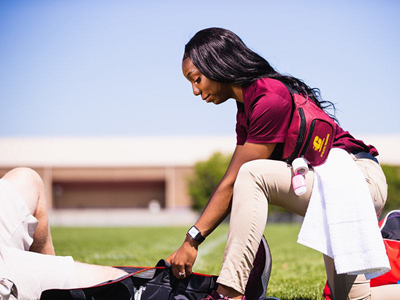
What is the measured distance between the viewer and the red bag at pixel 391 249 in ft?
10.1

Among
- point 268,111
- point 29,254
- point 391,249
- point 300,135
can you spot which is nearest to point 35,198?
point 29,254

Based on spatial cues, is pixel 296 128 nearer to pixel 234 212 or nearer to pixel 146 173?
pixel 234 212

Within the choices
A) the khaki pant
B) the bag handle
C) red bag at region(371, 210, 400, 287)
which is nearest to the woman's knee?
the bag handle

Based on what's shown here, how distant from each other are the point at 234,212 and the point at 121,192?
50.5 m

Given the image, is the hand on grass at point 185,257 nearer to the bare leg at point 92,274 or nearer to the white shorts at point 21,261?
the bare leg at point 92,274

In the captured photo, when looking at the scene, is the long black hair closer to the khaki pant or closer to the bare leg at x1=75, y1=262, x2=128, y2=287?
the khaki pant

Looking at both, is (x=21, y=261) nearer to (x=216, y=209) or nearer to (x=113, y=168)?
(x=216, y=209)

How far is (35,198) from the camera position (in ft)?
8.52

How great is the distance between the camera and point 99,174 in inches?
2007

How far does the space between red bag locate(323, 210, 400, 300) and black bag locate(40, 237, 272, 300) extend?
961 millimetres

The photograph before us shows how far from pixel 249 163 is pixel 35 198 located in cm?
110

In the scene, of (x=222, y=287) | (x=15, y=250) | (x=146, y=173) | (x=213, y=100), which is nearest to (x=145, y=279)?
(x=222, y=287)

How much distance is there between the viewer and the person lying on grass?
7.41 ft

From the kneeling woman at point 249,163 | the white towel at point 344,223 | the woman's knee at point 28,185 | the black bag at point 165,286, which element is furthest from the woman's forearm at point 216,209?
the woman's knee at point 28,185
